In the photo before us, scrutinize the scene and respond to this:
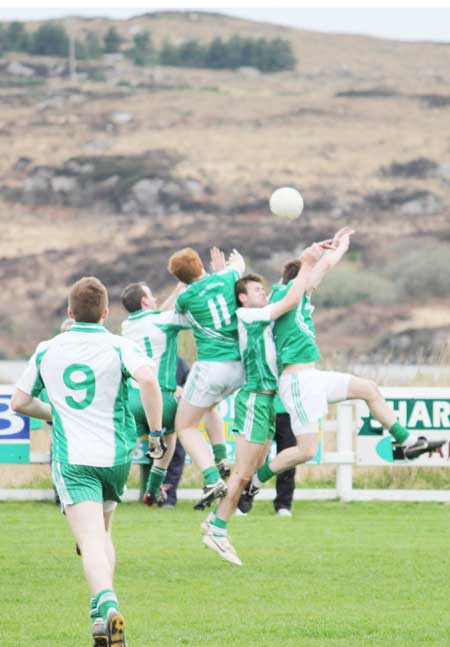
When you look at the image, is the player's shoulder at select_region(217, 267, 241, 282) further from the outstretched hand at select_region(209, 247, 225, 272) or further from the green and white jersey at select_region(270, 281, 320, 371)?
the green and white jersey at select_region(270, 281, 320, 371)

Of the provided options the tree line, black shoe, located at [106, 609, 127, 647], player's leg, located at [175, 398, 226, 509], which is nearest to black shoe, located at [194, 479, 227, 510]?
player's leg, located at [175, 398, 226, 509]

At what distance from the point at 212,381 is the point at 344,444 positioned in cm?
526

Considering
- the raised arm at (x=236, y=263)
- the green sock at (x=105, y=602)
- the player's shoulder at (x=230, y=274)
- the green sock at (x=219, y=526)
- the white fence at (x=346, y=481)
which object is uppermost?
the raised arm at (x=236, y=263)

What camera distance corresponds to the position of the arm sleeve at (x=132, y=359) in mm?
7125

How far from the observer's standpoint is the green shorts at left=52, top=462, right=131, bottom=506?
7.13 meters

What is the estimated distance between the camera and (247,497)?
11.4 metres

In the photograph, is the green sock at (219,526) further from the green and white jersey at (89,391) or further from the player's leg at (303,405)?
the green and white jersey at (89,391)

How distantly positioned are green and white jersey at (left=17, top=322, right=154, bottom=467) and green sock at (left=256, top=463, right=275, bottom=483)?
3813 mm

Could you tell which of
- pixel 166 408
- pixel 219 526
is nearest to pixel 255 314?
pixel 219 526

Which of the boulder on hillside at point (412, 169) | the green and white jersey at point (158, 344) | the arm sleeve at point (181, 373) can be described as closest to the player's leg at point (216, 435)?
the green and white jersey at point (158, 344)

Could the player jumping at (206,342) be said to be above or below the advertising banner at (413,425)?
above

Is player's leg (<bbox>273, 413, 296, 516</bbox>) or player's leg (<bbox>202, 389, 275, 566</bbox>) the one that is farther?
player's leg (<bbox>273, 413, 296, 516</bbox>)

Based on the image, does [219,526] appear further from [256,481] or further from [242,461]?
[256,481]

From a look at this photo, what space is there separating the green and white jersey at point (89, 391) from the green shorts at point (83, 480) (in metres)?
0.03
